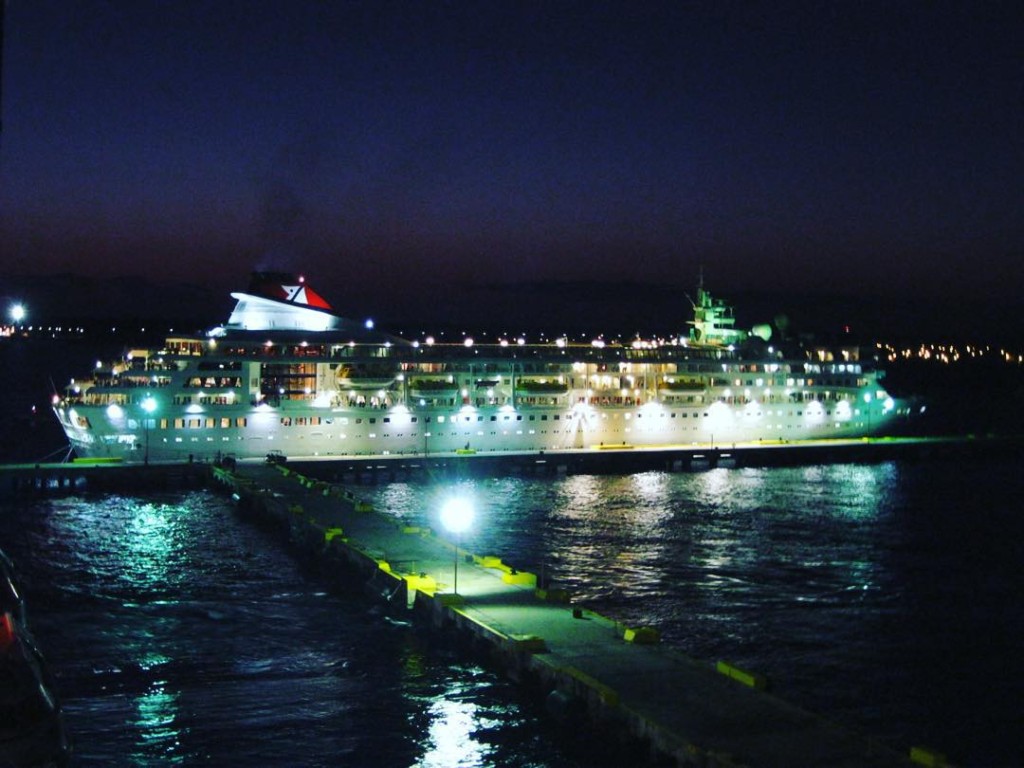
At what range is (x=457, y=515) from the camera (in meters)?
39.5

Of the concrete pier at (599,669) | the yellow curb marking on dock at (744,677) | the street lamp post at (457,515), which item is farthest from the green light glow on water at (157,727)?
the street lamp post at (457,515)

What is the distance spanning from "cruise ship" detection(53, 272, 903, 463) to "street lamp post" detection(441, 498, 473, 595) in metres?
10.5

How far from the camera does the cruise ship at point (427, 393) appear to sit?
48625mm

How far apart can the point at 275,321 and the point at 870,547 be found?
31.6 meters

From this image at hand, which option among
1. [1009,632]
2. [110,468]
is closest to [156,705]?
[1009,632]

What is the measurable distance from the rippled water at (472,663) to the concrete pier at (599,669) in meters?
0.65

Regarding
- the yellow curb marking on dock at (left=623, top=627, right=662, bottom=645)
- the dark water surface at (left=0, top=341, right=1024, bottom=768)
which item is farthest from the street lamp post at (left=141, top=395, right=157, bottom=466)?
the yellow curb marking on dock at (left=623, top=627, right=662, bottom=645)

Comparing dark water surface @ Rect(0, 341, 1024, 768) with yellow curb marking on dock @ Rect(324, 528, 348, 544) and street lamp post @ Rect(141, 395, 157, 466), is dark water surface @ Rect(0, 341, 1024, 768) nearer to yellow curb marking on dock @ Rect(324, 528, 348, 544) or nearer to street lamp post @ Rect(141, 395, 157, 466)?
yellow curb marking on dock @ Rect(324, 528, 348, 544)

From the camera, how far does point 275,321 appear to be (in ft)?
181

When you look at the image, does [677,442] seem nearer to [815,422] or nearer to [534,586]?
[815,422]

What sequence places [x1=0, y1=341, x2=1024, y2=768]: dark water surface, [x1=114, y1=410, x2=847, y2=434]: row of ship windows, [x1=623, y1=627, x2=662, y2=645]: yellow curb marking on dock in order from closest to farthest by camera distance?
1. [x1=0, y1=341, x2=1024, y2=768]: dark water surface
2. [x1=623, y1=627, x2=662, y2=645]: yellow curb marking on dock
3. [x1=114, y1=410, x2=847, y2=434]: row of ship windows

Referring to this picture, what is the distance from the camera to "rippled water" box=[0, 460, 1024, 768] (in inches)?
695

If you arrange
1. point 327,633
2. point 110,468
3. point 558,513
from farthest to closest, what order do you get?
point 110,468 → point 558,513 → point 327,633

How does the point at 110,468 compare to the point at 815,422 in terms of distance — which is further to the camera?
the point at 815,422
